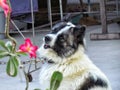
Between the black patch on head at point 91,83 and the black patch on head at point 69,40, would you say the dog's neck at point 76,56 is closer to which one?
the black patch on head at point 69,40

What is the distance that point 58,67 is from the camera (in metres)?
2.54

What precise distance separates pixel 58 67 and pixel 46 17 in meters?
8.38

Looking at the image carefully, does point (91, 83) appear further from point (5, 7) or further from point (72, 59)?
point (5, 7)

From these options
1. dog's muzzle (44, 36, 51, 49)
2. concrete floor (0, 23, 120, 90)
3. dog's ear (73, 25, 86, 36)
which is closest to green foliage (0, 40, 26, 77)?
dog's muzzle (44, 36, 51, 49)

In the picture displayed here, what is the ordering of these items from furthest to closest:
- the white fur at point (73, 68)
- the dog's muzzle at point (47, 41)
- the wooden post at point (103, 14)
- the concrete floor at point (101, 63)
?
the wooden post at point (103, 14) < the concrete floor at point (101, 63) < the white fur at point (73, 68) < the dog's muzzle at point (47, 41)

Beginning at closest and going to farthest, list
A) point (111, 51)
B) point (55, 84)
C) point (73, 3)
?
point (55, 84) → point (111, 51) → point (73, 3)

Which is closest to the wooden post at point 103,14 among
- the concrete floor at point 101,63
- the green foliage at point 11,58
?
the concrete floor at point 101,63

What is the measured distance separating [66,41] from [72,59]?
0.42 feet

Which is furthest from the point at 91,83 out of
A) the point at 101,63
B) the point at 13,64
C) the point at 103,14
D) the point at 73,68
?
the point at 103,14

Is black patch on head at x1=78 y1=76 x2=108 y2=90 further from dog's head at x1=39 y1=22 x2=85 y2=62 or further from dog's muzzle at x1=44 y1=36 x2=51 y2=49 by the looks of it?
dog's muzzle at x1=44 y1=36 x2=51 y2=49

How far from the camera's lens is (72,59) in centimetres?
251

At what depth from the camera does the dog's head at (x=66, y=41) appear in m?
2.44

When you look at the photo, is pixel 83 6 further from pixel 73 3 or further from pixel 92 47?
pixel 92 47

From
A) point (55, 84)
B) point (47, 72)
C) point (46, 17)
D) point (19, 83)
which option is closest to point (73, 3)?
point (46, 17)
